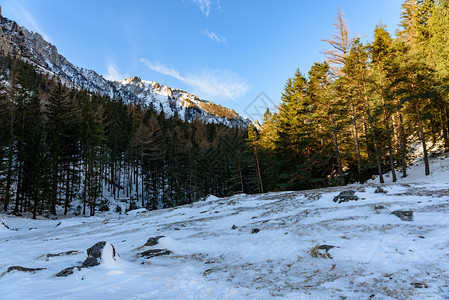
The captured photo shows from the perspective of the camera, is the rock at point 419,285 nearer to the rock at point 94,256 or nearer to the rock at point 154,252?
the rock at point 154,252

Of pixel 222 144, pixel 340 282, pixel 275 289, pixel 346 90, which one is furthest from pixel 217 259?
pixel 222 144

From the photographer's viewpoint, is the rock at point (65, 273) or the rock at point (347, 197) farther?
the rock at point (347, 197)

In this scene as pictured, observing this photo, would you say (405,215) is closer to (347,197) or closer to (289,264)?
(347,197)

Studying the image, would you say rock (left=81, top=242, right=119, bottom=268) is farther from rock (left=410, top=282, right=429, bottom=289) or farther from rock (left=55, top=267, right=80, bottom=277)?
rock (left=410, top=282, right=429, bottom=289)

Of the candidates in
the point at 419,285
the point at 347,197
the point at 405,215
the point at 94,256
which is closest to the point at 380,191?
the point at 347,197

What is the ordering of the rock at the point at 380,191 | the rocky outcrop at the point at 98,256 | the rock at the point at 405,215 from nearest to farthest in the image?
the rocky outcrop at the point at 98,256 → the rock at the point at 405,215 → the rock at the point at 380,191

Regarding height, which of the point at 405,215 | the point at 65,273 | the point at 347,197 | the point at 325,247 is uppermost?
the point at 347,197

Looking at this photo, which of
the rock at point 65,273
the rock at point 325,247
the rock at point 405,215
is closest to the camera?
the rock at point 65,273

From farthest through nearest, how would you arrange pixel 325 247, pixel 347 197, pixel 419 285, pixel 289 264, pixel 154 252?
1. pixel 347 197
2. pixel 154 252
3. pixel 325 247
4. pixel 289 264
5. pixel 419 285

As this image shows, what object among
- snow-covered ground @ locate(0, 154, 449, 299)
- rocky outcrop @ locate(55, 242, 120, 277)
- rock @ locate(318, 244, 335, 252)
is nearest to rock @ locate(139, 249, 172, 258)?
snow-covered ground @ locate(0, 154, 449, 299)

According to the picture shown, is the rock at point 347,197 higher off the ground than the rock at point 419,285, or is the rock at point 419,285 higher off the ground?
the rock at point 347,197

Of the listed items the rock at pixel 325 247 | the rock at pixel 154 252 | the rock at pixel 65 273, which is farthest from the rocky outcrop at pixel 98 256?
the rock at pixel 325 247

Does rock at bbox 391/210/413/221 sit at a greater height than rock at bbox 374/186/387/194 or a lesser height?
lesser

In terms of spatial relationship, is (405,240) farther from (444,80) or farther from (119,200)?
(119,200)
